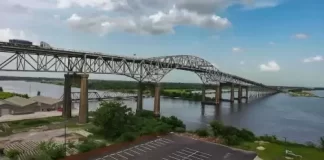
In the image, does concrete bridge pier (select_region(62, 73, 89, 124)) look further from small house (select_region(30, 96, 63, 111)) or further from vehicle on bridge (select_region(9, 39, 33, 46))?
small house (select_region(30, 96, 63, 111))

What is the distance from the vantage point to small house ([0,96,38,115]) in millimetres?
50562

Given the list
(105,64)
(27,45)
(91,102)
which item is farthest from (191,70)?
(27,45)

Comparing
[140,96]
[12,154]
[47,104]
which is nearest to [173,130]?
[12,154]

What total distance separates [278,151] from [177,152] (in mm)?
11026

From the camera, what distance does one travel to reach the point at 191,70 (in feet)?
322

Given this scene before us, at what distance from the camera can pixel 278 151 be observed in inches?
1126

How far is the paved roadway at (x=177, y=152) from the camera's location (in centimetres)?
2558

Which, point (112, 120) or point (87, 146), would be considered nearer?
point (87, 146)

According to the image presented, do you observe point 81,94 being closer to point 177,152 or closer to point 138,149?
point 138,149

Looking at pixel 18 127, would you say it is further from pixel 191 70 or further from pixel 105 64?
pixel 191 70

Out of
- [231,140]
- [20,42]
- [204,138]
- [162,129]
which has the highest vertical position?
[20,42]

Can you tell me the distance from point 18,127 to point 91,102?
48390 millimetres

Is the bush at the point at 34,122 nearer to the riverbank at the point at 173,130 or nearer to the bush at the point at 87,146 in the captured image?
the riverbank at the point at 173,130

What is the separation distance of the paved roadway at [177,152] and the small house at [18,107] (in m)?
33.0
